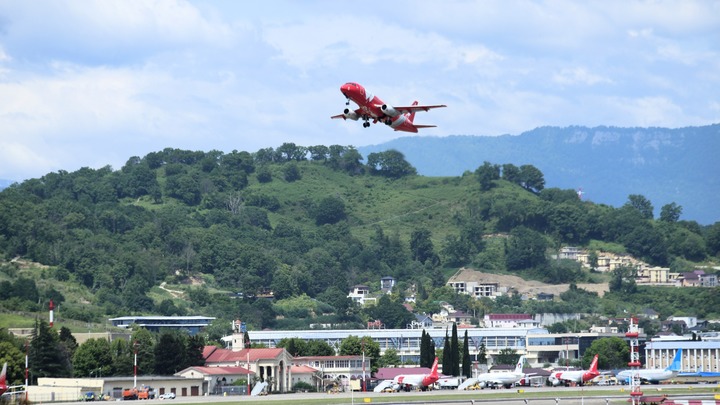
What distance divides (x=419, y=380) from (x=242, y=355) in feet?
95.2

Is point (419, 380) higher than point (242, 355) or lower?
lower

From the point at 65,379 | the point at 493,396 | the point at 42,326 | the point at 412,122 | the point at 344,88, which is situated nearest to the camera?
the point at 344,88

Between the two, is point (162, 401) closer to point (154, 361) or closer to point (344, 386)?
point (154, 361)

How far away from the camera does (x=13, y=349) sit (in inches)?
6531

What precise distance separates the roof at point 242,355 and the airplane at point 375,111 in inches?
2430

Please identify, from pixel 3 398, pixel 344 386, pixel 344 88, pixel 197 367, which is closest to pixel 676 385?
pixel 344 386

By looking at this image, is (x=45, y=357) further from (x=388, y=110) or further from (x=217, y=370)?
(x=388, y=110)

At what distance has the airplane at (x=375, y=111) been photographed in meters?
116

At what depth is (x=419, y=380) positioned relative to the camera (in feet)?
571

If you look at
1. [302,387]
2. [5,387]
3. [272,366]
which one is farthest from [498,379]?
[5,387]

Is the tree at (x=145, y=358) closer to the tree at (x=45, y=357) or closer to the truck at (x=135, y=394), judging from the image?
the tree at (x=45, y=357)

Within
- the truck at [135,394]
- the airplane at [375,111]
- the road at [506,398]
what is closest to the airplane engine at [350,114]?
the airplane at [375,111]

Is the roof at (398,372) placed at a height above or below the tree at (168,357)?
below

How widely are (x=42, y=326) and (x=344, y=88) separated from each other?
2917 inches
